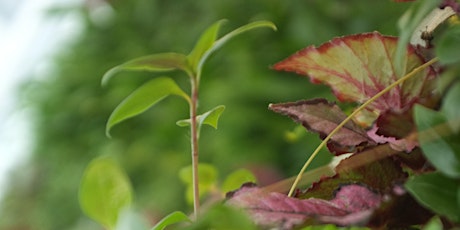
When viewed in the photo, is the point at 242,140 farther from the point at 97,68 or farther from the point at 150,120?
the point at 97,68

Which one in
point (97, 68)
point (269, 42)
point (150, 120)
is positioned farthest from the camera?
point (97, 68)

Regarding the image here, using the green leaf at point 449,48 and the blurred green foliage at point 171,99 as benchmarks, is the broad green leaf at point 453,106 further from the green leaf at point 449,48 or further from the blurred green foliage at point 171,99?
the blurred green foliage at point 171,99

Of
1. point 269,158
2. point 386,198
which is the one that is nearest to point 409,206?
point 386,198

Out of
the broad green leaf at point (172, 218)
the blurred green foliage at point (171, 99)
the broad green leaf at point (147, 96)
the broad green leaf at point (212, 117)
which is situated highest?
the broad green leaf at point (147, 96)

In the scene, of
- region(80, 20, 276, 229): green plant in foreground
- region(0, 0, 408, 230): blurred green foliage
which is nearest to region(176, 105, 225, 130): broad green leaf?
region(80, 20, 276, 229): green plant in foreground

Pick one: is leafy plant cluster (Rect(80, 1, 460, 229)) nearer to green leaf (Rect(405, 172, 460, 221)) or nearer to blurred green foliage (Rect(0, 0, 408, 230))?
green leaf (Rect(405, 172, 460, 221))

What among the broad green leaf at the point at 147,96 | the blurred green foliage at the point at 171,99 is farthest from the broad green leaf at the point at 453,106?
the blurred green foliage at the point at 171,99

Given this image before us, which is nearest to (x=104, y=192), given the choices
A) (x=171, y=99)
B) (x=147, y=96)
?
(x=147, y=96)
